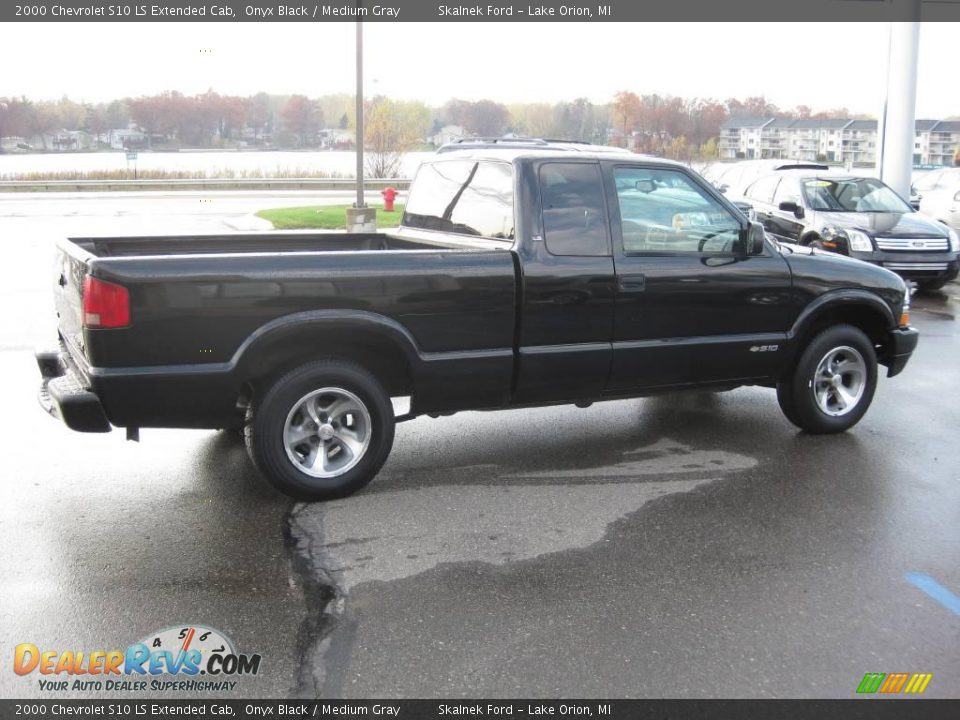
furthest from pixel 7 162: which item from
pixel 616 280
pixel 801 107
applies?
pixel 616 280

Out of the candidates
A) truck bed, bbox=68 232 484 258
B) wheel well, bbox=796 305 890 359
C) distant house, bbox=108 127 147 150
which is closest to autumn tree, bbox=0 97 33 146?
distant house, bbox=108 127 147 150

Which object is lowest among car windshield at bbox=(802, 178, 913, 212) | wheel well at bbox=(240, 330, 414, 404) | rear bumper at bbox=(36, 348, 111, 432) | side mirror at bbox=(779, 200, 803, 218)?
rear bumper at bbox=(36, 348, 111, 432)

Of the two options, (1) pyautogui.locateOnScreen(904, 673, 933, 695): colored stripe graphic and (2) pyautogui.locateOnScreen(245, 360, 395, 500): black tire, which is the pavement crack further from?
(1) pyautogui.locateOnScreen(904, 673, 933, 695): colored stripe graphic

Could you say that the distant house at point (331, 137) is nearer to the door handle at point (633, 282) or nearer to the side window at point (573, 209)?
the side window at point (573, 209)

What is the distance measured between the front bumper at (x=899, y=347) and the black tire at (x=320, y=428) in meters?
3.80

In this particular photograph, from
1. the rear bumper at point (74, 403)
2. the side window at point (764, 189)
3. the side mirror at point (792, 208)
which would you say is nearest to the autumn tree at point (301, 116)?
the side window at point (764, 189)

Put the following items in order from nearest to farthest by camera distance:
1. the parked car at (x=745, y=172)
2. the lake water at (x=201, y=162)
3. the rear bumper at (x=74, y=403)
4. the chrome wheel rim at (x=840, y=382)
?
1. the rear bumper at (x=74, y=403)
2. the chrome wheel rim at (x=840, y=382)
3. the parked car at (x=745, y=172)
4. the lake water at (x=201, y=162)

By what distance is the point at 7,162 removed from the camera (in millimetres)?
54406

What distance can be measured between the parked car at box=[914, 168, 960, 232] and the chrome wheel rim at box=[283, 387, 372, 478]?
1726 cm

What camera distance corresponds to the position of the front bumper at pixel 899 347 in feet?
22.0

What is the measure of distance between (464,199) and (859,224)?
8.64 metres

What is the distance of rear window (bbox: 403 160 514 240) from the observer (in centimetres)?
575

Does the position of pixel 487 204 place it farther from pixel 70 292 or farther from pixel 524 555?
pixel 70 292

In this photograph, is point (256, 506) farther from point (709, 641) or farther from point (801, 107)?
point (801, 107)
